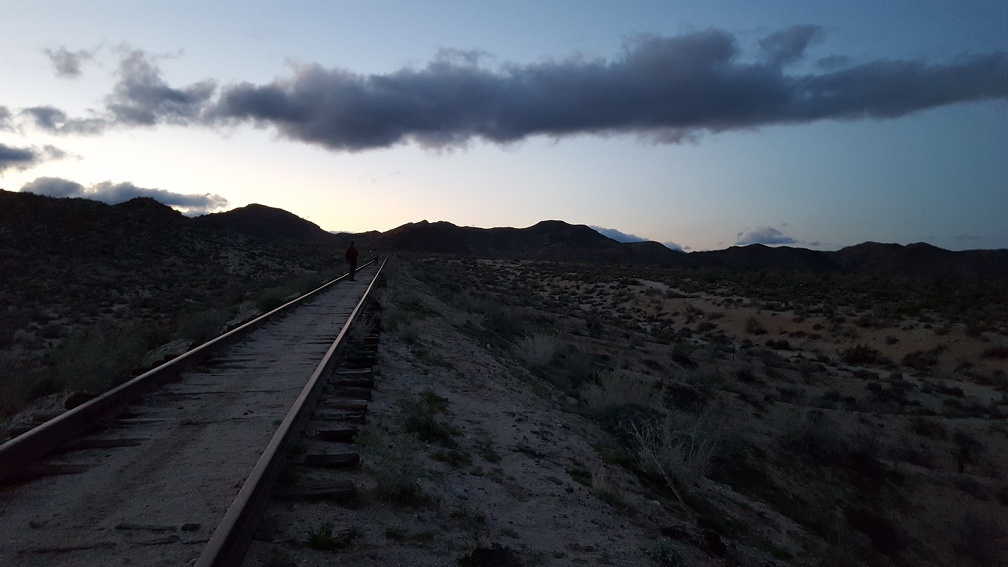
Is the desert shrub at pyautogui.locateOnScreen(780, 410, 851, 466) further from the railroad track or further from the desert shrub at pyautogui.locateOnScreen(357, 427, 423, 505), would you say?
the desert shrub at pyautogui.locateOnScreen(357, 427, 423, 505)

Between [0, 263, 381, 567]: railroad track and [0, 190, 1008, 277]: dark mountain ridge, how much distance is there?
131 ft

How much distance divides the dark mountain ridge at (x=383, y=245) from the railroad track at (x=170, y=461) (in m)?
40.1

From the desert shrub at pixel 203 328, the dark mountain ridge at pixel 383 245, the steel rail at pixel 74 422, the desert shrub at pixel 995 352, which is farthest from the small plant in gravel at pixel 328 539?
the dark mountain ridge at pixel 383 245

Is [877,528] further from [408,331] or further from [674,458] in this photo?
[408,331]

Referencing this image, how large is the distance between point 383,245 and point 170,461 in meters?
167

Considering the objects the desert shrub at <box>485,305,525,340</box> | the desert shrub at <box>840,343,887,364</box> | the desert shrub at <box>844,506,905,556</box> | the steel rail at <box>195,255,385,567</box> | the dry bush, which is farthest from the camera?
the desert shrub at <box>840,343,887,364</box>

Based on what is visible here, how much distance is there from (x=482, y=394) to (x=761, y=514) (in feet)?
15.1

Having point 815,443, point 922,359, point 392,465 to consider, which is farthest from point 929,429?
point 392,465

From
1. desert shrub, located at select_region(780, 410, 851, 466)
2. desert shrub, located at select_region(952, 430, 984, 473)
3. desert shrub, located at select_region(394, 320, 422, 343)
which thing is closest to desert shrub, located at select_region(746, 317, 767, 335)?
desert shrub, located at select_region(952, 430, 984, 473)

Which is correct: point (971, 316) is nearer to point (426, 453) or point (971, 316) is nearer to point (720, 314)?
point (720, 314)

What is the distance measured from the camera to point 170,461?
575 centimetres

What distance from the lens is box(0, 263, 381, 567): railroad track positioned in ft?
13.7

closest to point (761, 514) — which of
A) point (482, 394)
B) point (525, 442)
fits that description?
point (525, 442)

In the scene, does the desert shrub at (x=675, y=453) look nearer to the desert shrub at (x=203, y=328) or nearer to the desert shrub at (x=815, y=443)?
the desert shrub at (x=815, y=443)
